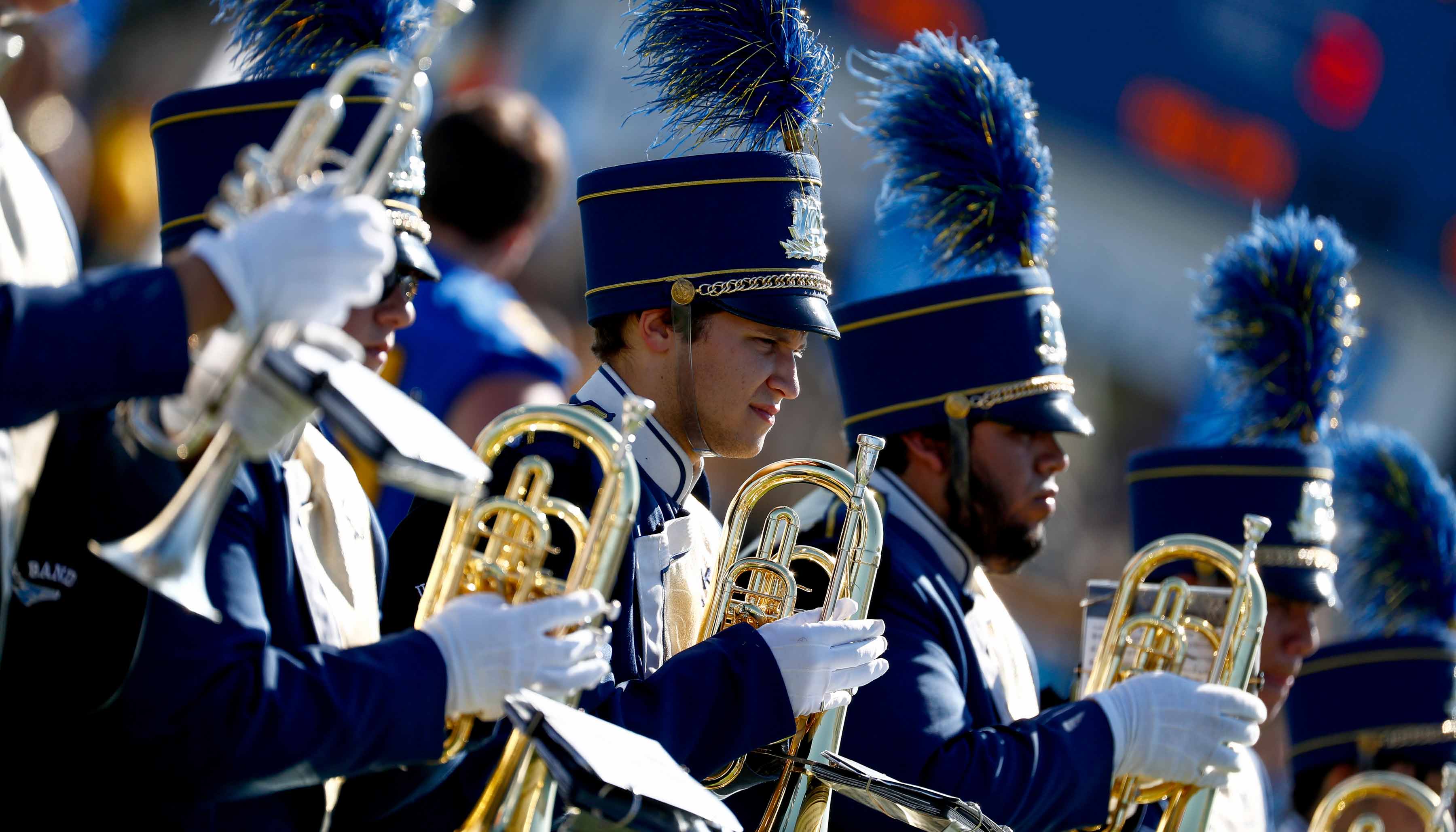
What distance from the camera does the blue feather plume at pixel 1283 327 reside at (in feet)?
20.3

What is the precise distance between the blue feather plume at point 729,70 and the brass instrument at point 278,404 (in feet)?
5.32

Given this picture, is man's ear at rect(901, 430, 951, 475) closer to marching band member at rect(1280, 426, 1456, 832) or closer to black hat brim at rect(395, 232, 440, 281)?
black hat brim at rect(395, 232, 440, 281)

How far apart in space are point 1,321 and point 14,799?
81cm

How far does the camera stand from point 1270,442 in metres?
6.22

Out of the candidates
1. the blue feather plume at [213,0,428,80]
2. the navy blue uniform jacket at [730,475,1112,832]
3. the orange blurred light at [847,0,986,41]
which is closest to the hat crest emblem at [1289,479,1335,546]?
the navy blue uniform jacket at [730,475,1112,832]

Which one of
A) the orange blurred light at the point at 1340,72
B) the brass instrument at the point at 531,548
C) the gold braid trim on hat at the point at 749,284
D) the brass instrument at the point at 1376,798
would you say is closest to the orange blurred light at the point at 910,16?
the orange blurred light at the point at 1340,72

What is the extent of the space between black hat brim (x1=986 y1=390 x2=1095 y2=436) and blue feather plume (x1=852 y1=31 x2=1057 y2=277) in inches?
19.5

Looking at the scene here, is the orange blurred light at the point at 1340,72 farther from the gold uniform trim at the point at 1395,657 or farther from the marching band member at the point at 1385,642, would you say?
the gold uniform trim at the point at 1395,657

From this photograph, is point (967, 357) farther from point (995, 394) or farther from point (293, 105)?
point (293, 105)

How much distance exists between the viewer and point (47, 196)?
116 inches

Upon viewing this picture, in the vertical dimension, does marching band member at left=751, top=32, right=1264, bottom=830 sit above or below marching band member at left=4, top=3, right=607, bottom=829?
above

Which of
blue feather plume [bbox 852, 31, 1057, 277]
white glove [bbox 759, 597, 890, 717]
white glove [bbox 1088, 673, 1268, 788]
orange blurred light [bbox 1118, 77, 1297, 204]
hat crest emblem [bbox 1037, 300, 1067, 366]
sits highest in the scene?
orange blurred light [bbox 1118, 77, 1297, 204]

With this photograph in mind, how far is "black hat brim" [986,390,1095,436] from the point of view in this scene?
494 cm

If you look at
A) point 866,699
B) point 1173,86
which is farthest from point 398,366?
point 1173,86
